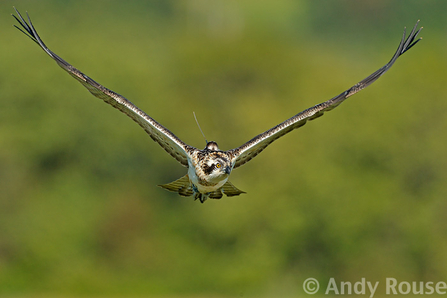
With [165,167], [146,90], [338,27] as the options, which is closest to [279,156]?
[165,167]

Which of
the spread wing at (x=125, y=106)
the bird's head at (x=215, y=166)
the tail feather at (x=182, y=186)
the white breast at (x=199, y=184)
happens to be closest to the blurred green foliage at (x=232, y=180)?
the tail feather at (x=182, y=186)

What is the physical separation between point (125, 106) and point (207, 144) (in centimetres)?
176

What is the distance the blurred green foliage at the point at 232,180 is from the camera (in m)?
41.0

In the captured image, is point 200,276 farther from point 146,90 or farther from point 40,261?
point 146,90

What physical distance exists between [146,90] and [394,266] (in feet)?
65.9

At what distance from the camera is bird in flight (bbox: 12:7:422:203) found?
1300 centimetres

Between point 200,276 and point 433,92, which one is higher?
point 433,92

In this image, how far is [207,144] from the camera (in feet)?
44.5

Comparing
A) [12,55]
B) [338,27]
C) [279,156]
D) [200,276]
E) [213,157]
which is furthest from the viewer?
[338,27]

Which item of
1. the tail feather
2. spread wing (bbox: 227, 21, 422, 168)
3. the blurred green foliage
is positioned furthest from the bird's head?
the blurred green foliage

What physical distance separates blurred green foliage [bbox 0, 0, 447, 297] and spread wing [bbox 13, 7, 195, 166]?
2540 cm

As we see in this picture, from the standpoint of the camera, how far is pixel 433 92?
4628cm

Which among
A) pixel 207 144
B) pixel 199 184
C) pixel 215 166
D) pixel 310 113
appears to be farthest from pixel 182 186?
pixel 310 113

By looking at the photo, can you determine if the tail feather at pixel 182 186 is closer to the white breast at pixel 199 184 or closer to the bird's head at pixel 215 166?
the white breast at pixel 199 184
